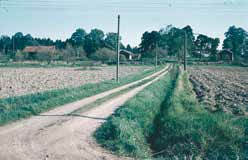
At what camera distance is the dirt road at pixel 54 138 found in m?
8.19

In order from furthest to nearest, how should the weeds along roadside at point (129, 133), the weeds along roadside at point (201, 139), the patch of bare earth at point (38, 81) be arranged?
the patch of bare earth at point (38, 81) < the weeds along roadside at point (129, 133) < the weeds along roadside at point (201, 139)

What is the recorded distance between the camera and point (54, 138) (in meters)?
9.67

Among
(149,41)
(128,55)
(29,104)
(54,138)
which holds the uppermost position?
(149,41)

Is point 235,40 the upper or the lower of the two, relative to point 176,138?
upper

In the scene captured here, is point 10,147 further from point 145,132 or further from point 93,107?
point 93,107

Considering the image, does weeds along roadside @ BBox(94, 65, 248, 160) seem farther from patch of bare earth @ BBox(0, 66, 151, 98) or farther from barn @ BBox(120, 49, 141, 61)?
barn @ BBox(120, 49, 141, 61)

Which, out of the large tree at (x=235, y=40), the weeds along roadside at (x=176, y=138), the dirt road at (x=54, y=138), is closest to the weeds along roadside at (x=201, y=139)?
the weeds along roadside at (x=176, y=138)

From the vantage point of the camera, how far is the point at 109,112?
1446cm

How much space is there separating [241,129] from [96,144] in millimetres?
4964

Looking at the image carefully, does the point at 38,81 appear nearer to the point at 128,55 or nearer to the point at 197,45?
the point at 128,55

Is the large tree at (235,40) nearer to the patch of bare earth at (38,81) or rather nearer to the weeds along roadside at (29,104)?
the patch of bare earth at (38,81)

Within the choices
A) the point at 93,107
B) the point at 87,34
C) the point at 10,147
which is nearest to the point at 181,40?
the point at 87,34

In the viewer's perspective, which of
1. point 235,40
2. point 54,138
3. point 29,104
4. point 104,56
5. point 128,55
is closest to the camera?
point 54,138

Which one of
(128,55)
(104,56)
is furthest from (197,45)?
(104,56)
